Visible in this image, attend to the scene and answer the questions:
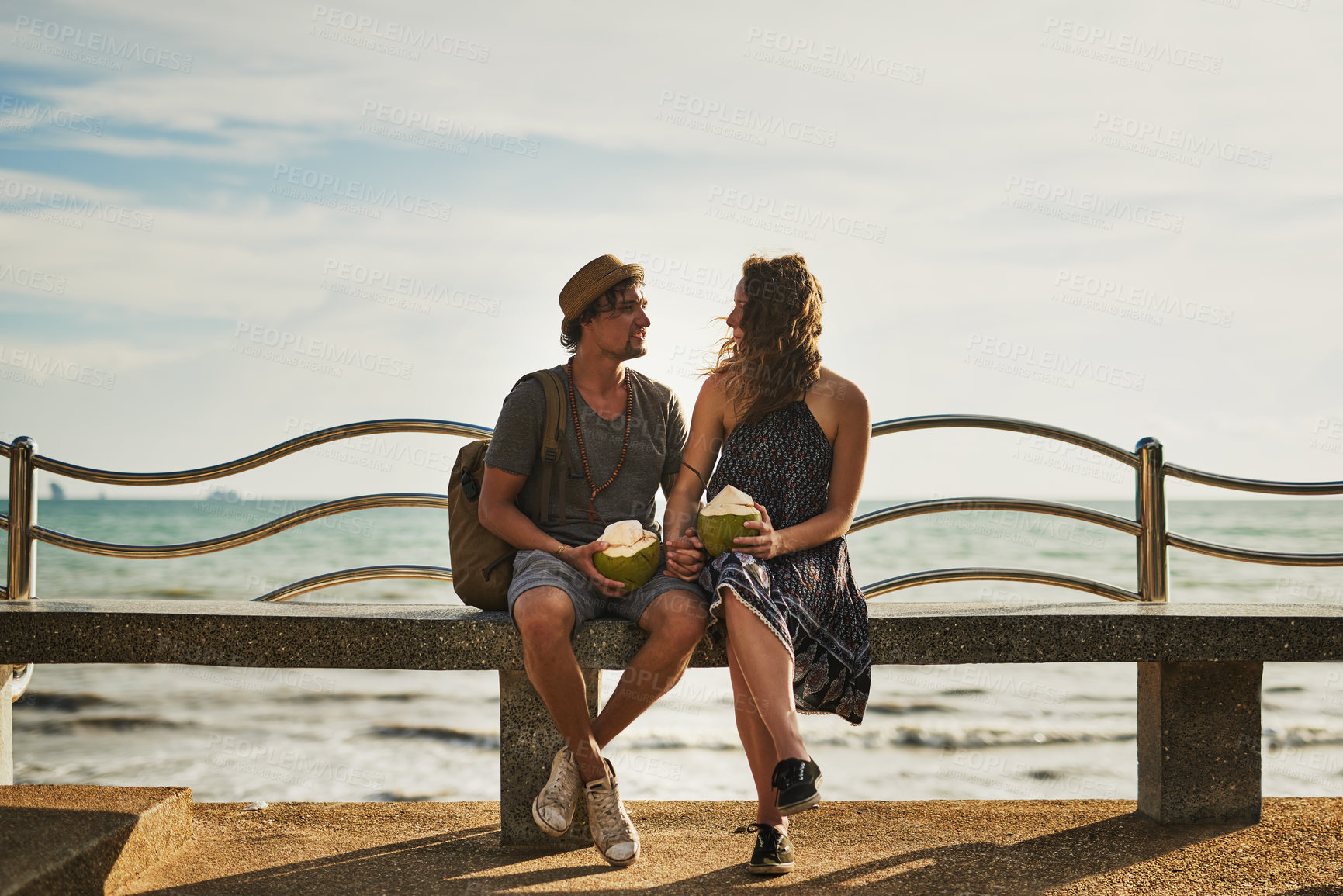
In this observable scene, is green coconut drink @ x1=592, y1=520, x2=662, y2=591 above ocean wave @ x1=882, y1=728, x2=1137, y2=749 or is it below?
above

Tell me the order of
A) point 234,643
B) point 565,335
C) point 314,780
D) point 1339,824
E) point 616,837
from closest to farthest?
point 616,837
point 234,643
point 1339,824
point 565,335
point 314,780

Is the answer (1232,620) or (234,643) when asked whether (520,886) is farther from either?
(1232,620)

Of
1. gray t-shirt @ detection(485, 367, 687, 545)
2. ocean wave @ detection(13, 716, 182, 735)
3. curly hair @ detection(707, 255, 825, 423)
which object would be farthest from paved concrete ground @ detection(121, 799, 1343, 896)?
ocean wave @ detection(13, 716, 182, 735)

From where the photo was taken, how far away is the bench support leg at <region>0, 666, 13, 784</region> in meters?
3.68

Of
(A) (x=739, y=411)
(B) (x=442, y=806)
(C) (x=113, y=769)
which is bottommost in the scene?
(C) (x=113, y=769)

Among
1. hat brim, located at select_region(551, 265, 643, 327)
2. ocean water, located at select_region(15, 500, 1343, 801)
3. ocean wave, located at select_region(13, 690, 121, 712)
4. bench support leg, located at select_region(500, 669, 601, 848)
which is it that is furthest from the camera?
ocean wave, located at select_region(13, 690, 121, 712)

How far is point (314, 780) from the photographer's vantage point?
6.27 metres

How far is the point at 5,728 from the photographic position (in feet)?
12.1

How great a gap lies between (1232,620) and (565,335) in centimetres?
247

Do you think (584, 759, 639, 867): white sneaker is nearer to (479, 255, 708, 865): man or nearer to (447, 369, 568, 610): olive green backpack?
(479, 255, 708, 865): man

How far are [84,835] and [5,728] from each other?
1214mm

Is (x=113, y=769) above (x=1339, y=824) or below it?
below

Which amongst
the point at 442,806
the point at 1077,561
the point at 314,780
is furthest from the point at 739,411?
the point at 1077,561

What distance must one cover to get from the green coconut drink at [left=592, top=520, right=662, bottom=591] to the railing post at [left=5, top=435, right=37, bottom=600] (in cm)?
233
